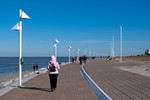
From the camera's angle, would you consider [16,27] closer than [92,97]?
No

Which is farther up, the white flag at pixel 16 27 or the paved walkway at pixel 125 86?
the white flag at pixel 16 27

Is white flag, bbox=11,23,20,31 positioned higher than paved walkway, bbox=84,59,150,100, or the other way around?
white flag, bbox=11,23,20,31

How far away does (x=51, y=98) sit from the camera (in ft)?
25.3

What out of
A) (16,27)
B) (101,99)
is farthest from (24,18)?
(101,99)

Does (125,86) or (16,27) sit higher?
(16,27)

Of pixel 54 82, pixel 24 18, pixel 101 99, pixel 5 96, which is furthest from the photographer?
pixel 24 18

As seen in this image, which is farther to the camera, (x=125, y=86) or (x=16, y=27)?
(x=125, y=86)

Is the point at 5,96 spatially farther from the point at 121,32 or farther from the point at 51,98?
the point at 121,32

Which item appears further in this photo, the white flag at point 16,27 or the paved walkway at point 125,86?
the white flag at point 16,27

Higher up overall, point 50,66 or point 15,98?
point 50,66

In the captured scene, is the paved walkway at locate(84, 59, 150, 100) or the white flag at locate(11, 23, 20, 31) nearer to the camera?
the paved walkway at locate(84, 59, 150, 100)

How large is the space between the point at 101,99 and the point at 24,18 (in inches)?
230

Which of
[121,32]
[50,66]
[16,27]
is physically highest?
[121,32]

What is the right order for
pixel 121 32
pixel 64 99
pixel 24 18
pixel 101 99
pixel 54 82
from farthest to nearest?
pixel 121 32, pixel 24 18, pixel 54 82, pixel 64 99, pixel 101 99
